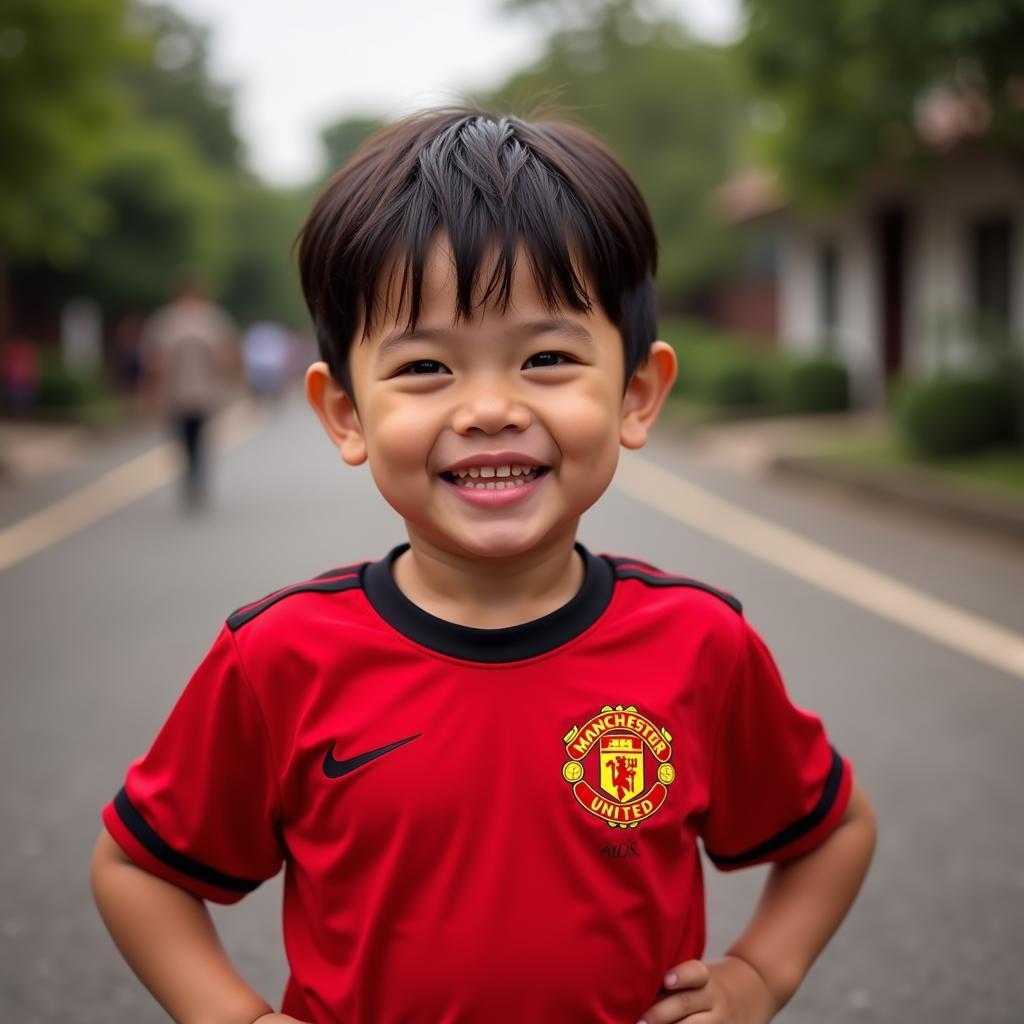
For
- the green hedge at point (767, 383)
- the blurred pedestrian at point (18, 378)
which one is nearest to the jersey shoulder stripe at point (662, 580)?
the green hedge at point (767, 383)

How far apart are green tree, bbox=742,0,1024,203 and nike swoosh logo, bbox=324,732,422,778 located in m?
10.6

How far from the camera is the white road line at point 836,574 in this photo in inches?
267

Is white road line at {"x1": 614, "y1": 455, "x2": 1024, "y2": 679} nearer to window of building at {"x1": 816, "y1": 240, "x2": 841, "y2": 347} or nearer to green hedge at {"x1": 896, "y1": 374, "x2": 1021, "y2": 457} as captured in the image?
green hedge at {"x1": 896, "y1": 374, "x2": 1021, "y2": 457}

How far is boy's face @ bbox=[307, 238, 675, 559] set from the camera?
1572 millimetres

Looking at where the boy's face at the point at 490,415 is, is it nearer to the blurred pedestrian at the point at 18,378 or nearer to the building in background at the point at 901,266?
the building in background at the point at 901,266

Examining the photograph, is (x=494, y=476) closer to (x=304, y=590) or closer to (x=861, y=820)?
(x=304, y=590)

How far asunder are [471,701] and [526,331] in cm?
39

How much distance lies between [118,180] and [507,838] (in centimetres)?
3289

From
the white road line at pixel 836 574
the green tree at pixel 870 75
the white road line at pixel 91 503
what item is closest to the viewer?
the white road line at pixel 836 574

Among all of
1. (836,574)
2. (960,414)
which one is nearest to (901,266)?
(960,414)

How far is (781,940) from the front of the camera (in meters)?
1.77

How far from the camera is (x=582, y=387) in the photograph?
1.61 meters

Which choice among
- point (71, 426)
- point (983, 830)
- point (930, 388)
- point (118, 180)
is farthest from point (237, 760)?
point (118, 180)

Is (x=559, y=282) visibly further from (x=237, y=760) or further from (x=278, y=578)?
(x=278, y=578)
